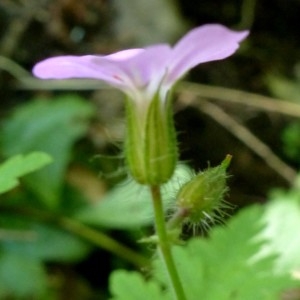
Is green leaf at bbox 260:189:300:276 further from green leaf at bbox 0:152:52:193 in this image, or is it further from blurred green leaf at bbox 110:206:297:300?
green leaf at bbox 0:152:52:193

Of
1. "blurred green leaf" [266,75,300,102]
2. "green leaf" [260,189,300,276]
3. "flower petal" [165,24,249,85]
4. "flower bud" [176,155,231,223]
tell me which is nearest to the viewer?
"flower petal" [165,24,249,85]

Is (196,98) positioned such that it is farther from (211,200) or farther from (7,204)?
(211,200)

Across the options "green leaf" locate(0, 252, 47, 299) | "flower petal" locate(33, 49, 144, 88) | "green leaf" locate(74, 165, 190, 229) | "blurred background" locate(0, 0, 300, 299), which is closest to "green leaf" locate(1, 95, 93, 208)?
"blurred background" locate(0, 0, 300, 299)

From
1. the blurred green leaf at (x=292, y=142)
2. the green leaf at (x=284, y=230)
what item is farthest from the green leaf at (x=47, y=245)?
the blurred green leaf at (x=292, y=142)

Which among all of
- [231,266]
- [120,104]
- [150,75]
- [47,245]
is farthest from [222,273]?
[120,104]

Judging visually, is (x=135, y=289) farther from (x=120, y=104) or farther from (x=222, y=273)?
(x=120, y=104)

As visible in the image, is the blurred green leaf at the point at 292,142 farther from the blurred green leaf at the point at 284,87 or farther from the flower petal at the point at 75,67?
the flower petal at the point at 75,67

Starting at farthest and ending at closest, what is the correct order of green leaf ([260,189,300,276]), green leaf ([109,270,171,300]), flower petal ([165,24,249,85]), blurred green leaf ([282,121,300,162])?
blurred green leaf ([282,121,300,162]) → green leaf ([260,189,300,276]) → green leaf ([109,270,171,300]) → flower petal ([165,24,249,85])

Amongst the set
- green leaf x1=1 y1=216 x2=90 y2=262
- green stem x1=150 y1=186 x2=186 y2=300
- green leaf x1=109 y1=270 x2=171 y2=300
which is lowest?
green stem x1=150 y1=186 x2=186 y2=300
